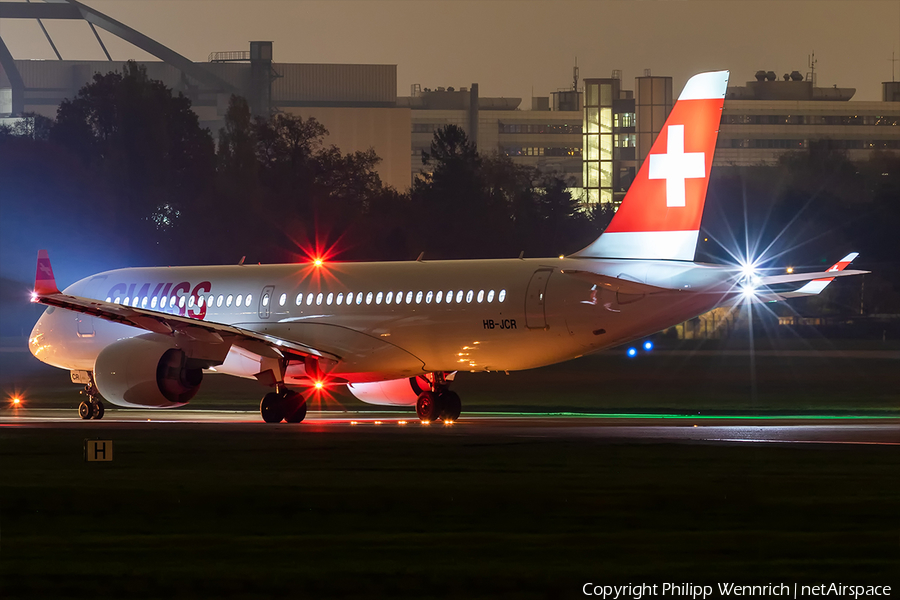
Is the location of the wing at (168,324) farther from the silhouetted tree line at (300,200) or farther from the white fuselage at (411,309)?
the silhouetted tree line at (300,200)

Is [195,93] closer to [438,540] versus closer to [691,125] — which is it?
[691,125]

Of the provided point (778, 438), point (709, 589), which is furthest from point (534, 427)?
point (709, 589)

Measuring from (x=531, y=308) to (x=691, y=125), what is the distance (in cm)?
485

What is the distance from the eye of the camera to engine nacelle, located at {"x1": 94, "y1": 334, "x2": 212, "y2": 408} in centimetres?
3180

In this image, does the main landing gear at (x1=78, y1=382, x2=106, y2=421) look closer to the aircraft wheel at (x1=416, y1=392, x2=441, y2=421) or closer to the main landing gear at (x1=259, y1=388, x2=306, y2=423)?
the main landing gear at (x1=259, y1=388, x2=306, y2=423)

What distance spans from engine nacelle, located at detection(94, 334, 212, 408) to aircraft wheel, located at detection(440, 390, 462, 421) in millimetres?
5519

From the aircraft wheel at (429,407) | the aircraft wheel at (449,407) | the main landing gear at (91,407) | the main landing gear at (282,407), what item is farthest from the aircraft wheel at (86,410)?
the aircraft wheel at (449,407)

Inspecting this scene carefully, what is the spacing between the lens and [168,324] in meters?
32.3

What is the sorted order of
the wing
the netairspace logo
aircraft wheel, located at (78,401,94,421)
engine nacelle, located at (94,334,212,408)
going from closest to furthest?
the netairspace logo, engine nacelle, located at (94,334,212,408), the wing, aircraft wheel, located at (78,401,94,421)

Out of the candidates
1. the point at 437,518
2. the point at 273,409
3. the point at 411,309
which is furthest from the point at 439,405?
the point at 437,518

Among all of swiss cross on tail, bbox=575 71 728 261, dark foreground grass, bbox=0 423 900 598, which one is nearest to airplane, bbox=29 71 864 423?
swiss cross on tail, bbox=575 71 728 261

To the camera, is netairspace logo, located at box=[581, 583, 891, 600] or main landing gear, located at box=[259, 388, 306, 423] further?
main landing gear, located at box=[259, 388, 306, 423]

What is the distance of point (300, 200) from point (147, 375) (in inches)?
2739

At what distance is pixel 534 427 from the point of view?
3045cm
